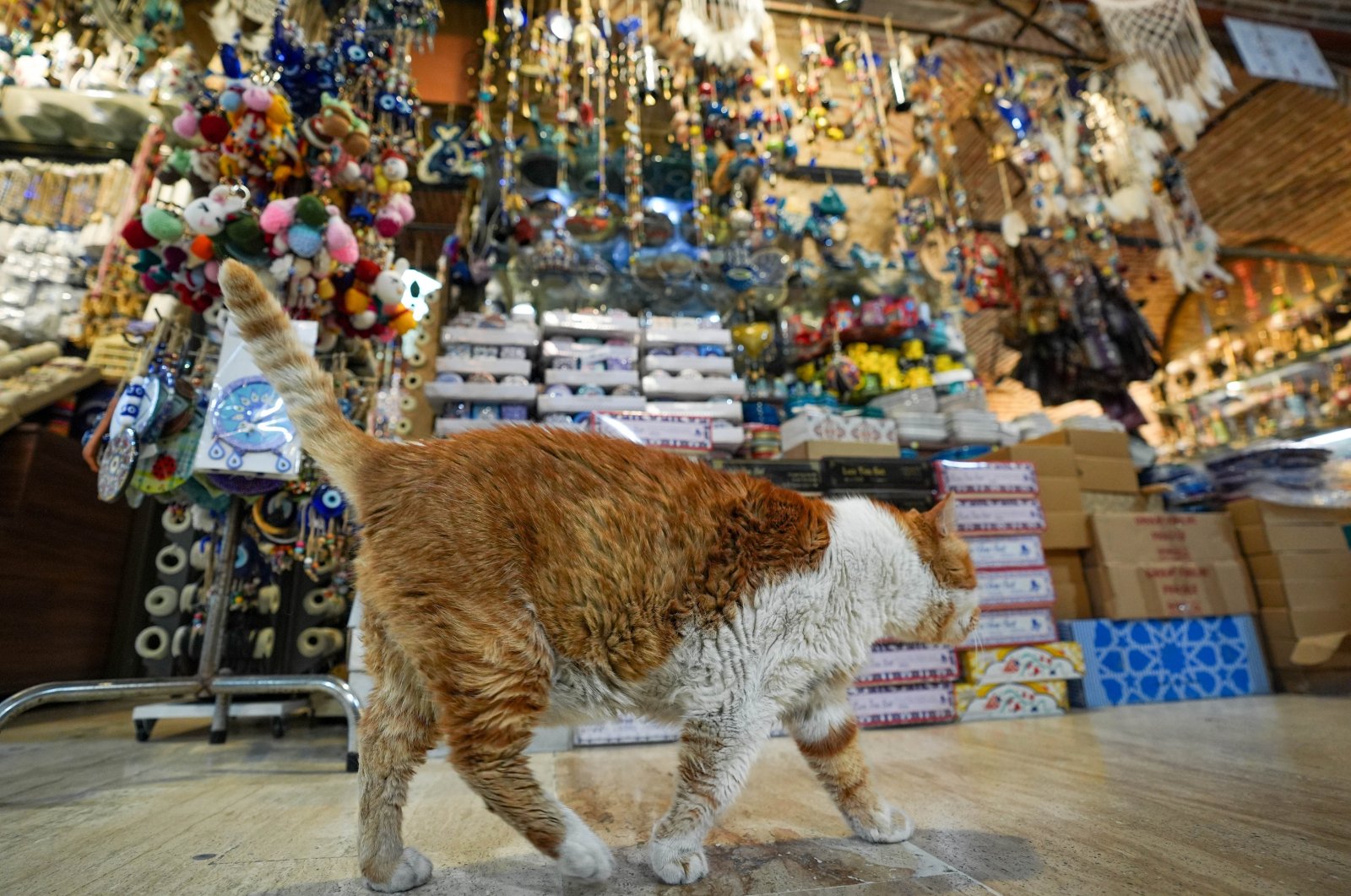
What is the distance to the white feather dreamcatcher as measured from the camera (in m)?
3.21

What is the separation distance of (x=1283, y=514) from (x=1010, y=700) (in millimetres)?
1671

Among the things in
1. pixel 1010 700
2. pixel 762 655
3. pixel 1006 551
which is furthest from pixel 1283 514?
pixel 762 655

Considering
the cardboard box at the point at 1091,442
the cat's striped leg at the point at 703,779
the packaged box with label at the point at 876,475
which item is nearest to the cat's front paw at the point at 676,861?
the cat's striped leg at the point at 703,779

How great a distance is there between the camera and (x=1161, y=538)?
2676 mm

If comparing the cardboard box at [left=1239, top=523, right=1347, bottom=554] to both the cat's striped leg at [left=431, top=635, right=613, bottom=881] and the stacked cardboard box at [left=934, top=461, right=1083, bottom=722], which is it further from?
the cat's striped leg at [left=431, top=635, right=613, bottom=881]

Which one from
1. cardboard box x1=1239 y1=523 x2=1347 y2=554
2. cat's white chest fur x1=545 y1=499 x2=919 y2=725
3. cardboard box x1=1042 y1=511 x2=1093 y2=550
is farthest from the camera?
cardboard box x1=1239 y1=523 x2=1347 y2=554

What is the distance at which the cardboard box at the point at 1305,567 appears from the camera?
104 inches

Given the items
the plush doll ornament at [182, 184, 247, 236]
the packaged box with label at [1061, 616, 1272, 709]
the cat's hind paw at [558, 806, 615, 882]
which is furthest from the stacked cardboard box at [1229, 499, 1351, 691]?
the plush doll ornament at [182, 184, 247, 236]

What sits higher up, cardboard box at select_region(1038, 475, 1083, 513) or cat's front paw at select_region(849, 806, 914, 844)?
cardboard box at select_region(1038, 475, 1083, 513)

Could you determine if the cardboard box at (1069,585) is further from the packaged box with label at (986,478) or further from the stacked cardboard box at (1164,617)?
the packaged box with label at (986,478)

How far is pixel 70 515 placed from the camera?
2902 mm

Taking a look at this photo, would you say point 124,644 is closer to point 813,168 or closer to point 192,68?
point 192,68

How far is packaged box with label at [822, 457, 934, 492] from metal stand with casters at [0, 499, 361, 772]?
1.68m

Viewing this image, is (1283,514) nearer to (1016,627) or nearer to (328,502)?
(1016,627)
